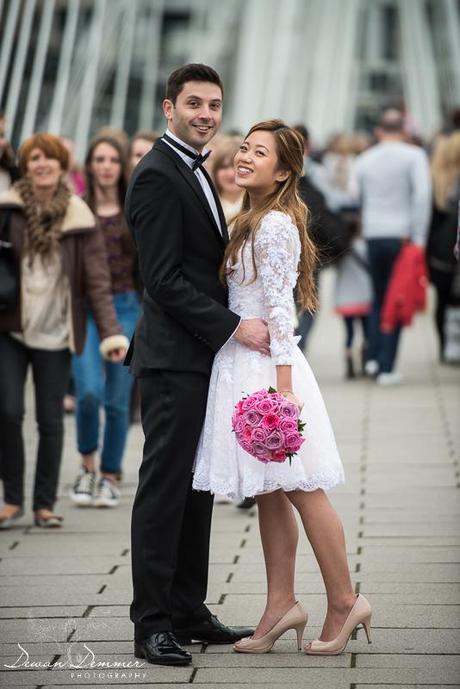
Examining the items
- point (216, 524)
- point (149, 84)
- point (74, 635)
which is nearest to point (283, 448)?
point (74, 635)

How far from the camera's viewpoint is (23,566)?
6.30 meters

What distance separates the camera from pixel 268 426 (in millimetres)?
4582

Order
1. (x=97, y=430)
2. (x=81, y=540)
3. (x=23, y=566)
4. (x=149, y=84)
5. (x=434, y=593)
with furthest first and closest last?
(x=149, y=84) < (x=97, y=430) < (x=81, y=540) < (x=23, y=566) < (x=434, y=593)

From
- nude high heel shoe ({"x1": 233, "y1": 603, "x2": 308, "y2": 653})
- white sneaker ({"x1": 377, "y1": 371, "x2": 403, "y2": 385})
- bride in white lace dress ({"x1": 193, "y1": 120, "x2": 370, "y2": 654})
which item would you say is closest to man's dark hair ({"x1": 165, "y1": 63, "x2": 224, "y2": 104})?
bride in white lace dress ({"x1": 193, "y1": 120, "x2": 370, "y2": 654})

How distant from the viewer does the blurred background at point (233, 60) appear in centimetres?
1653

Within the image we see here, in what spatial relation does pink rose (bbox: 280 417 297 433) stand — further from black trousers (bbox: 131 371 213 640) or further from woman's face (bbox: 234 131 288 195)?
woman's face (bbox: 234 131 288 195)

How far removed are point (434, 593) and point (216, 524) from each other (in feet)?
5.70

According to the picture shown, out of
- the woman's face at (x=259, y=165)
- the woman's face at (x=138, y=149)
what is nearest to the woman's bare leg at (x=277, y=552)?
the woman's face at (x=259, y=165)

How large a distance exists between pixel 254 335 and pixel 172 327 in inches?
10.6

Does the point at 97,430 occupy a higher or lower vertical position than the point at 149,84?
lower

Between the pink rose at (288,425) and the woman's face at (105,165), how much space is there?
3.73 metres

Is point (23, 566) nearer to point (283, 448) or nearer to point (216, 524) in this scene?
point (216, 524)

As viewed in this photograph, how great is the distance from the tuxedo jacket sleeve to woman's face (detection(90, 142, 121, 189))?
322cm

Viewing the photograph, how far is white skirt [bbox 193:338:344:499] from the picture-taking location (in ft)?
15.8
